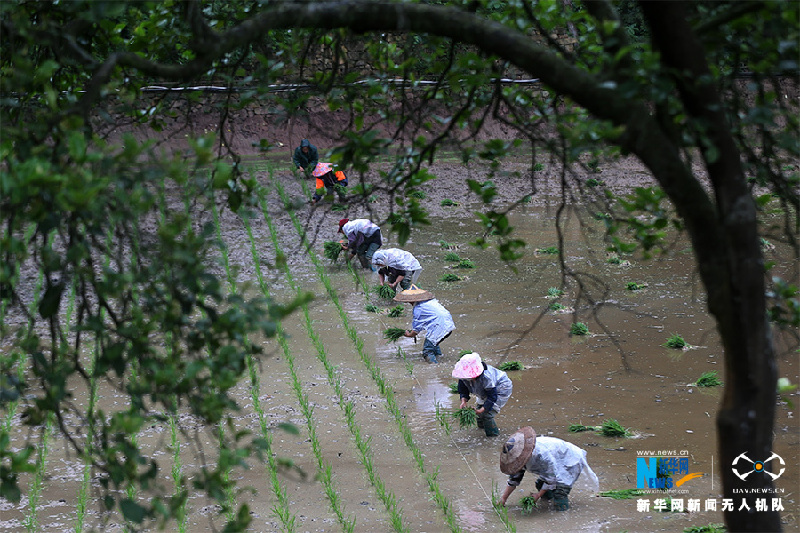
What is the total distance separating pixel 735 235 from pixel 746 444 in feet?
2.01

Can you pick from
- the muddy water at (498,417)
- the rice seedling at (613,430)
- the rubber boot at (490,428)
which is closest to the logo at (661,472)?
the muddy water at (498,417)

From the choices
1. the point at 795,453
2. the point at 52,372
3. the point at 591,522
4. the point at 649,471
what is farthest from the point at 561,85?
the point at 795,453

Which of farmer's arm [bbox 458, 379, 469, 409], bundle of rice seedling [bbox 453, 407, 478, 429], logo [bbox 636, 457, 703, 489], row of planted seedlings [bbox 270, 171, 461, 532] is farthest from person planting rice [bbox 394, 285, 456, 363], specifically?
logo [bbox 636, 457, 703, 489]

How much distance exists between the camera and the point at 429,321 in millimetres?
8422

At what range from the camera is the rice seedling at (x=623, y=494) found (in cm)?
561

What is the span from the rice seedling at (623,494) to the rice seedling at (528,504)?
1.64 ft

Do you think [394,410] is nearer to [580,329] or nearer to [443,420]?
[443,420]

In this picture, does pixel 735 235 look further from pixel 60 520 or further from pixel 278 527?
pixel 60 520

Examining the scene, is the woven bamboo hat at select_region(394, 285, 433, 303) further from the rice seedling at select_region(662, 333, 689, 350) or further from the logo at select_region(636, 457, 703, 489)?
the logo at select_region(636, 457, 703, 489)

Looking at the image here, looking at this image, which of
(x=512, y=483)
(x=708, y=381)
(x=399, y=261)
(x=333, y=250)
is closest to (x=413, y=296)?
(x=399, y=261)

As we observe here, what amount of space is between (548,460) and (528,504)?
386mm

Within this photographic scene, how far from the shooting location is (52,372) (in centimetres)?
224

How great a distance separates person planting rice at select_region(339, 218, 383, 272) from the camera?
37.2 feet

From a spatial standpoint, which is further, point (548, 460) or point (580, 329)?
point (580, 329)
